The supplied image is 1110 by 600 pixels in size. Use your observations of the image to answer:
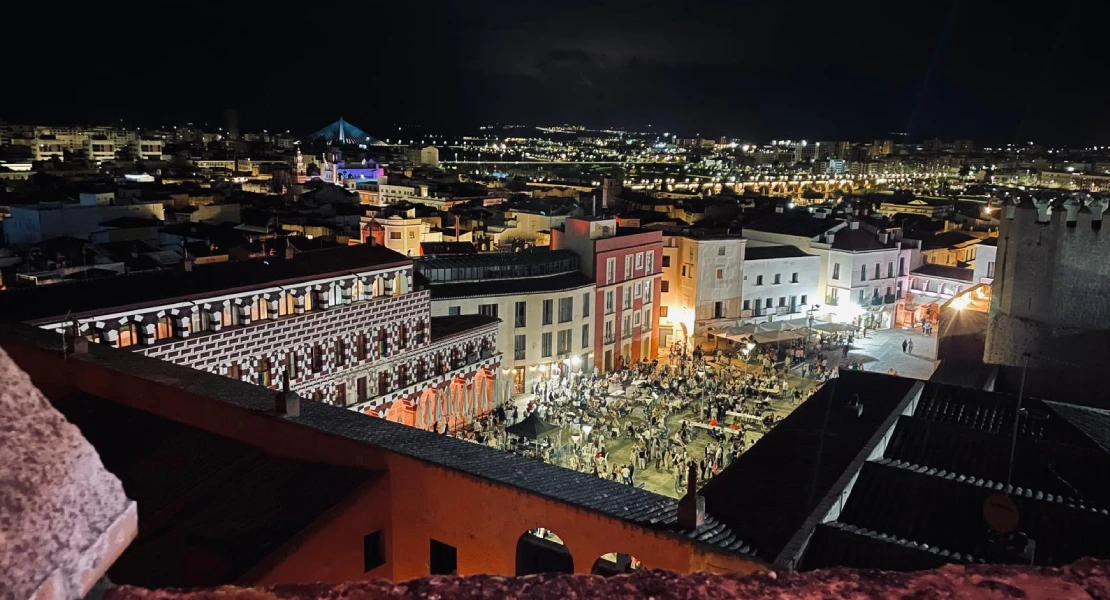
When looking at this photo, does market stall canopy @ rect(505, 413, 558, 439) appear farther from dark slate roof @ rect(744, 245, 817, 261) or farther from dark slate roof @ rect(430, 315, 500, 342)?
dark slate roof @ rect(744, 245, 817, 261)

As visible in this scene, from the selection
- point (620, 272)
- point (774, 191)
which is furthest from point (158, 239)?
point (774, 191)

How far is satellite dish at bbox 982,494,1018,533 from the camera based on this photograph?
1008 centimetres

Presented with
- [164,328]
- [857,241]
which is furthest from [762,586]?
[857,241]

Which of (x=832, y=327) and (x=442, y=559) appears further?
(x=832, y=327)

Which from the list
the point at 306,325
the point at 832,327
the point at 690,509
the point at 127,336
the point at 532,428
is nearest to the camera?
the point at 690,509

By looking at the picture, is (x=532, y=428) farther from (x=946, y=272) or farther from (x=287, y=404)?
(x=946, y=272)

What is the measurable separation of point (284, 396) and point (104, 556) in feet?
31.1

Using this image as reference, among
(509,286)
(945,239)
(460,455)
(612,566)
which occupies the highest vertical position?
(945,239)

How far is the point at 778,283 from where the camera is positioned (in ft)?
133

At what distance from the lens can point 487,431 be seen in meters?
25.2

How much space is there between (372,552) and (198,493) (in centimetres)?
226

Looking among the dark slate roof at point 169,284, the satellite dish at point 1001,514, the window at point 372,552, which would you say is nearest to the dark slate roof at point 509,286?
the dark slate roof at point 169,284

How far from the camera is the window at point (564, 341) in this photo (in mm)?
31531

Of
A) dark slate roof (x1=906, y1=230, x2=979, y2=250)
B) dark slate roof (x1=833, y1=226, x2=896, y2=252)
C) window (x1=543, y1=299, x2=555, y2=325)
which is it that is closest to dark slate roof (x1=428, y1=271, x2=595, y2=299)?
window (x1=543, y1=299, x2=555, y2=325)
